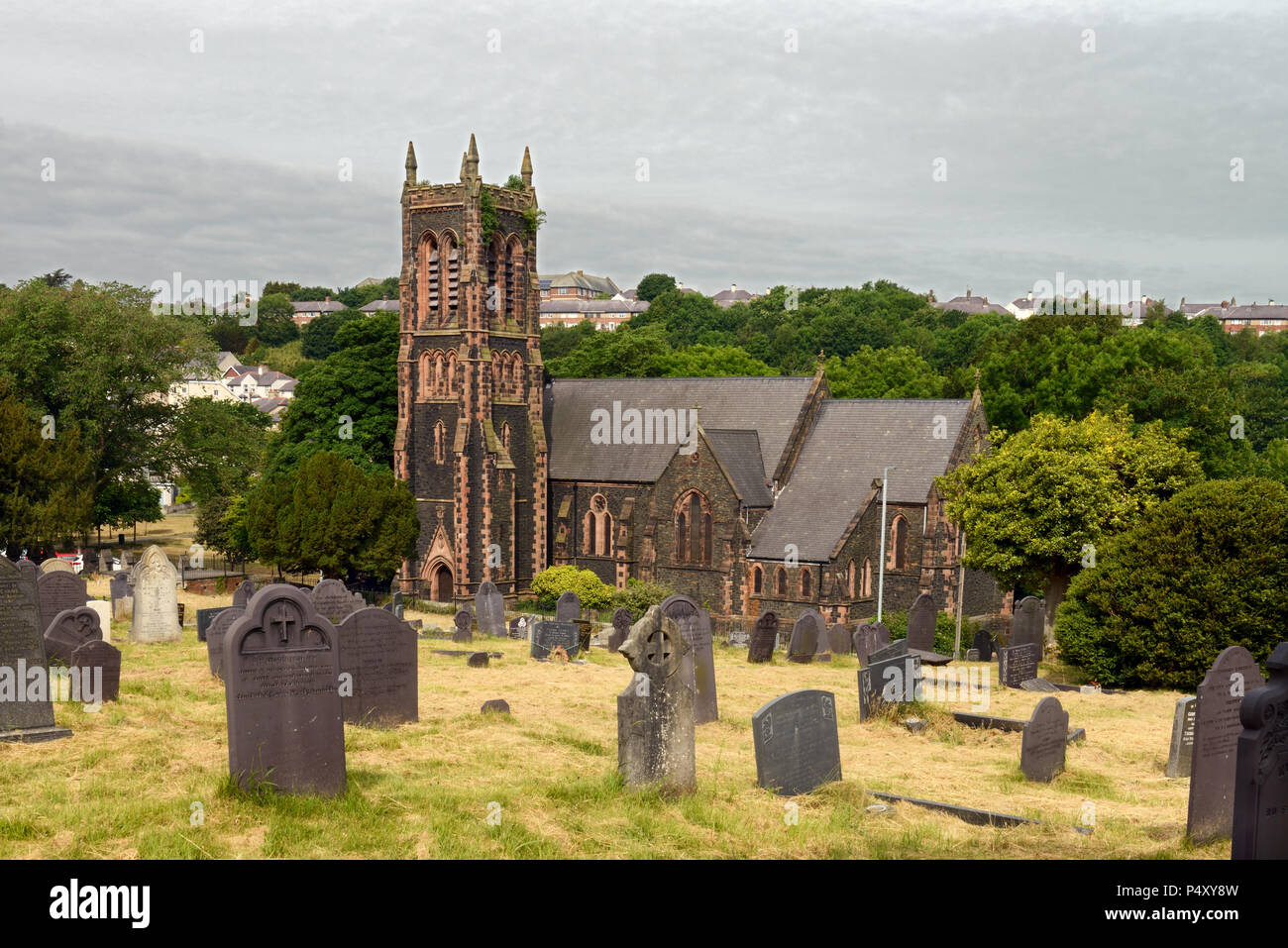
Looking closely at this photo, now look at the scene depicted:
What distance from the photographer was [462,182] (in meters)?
44.6

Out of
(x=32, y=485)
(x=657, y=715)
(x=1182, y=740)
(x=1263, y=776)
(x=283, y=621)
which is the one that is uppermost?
(x=32, y=485)

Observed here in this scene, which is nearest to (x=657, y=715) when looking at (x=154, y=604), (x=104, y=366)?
(x=154, y=604)

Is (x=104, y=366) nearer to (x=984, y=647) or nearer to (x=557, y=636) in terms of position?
(x=557, y=636)

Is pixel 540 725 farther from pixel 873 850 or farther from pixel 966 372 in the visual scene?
pixel 966 372

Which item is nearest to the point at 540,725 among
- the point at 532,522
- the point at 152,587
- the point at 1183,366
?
the point at 152,587

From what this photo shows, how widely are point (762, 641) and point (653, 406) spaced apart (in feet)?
69.4

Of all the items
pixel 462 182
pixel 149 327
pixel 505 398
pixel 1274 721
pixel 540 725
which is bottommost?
pixel 540 725

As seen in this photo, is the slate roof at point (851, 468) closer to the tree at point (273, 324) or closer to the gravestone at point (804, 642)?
the gravestone at point (804, 642)

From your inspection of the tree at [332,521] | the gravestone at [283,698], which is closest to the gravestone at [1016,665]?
the gravestone at [283,698]

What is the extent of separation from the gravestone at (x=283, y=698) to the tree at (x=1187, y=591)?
20351 mm

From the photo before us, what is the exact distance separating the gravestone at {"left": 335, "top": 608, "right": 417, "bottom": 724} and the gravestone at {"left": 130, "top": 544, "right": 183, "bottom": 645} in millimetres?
11291

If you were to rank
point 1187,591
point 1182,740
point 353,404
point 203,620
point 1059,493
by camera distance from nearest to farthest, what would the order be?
1. point 1182,740
2. point 1187,591
3. point 203,620
4. point 1059,493
5. point 353,404

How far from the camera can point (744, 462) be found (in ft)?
143

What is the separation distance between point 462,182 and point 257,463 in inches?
738
